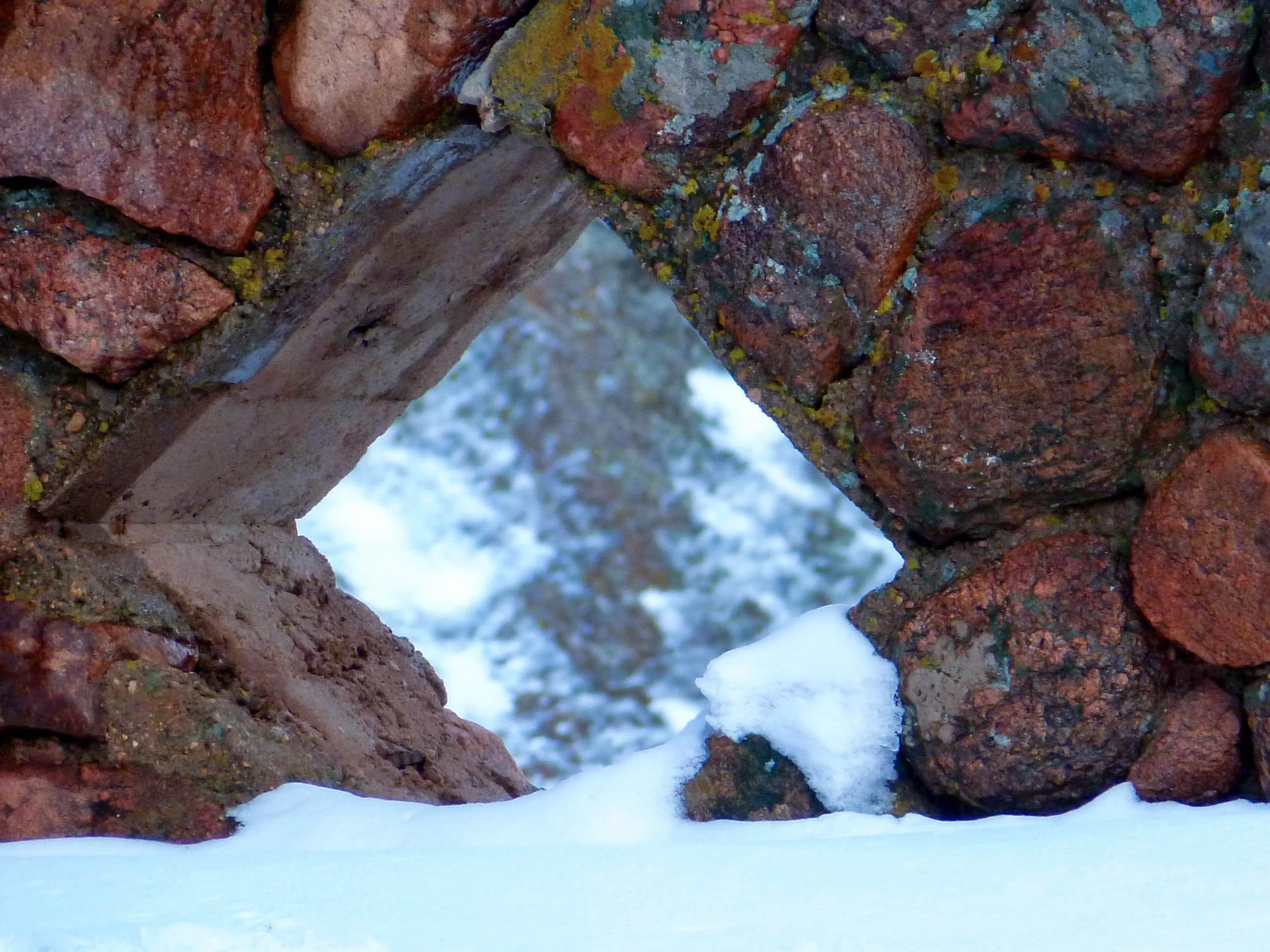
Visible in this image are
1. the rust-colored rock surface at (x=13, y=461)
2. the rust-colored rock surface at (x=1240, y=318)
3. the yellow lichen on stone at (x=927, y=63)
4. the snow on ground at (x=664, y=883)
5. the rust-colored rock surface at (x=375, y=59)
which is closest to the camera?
the snow on ground at (x=664, y=883)

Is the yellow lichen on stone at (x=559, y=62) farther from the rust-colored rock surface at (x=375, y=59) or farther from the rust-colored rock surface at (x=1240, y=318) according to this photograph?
the rust-colored rock surface at (x=1240, y=318)

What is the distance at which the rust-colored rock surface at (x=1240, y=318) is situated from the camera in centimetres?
96

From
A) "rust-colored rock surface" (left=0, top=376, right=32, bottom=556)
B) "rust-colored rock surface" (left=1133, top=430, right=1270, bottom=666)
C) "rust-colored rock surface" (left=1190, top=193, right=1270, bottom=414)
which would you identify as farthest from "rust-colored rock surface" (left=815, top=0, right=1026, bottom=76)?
"rust-colored rock surface" (left=0, top=376, right=32, bottom=556)

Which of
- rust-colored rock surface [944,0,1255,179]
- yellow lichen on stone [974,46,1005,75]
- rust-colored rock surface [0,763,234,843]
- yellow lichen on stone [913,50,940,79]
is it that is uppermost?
yellow lichen on stone [913,50,940,79]

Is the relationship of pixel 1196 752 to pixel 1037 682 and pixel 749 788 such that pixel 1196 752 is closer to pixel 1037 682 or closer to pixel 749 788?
pixel 1037 682

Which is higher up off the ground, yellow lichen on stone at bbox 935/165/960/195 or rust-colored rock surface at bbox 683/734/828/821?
yellow lichen on stone at bbox 935/165/960/195

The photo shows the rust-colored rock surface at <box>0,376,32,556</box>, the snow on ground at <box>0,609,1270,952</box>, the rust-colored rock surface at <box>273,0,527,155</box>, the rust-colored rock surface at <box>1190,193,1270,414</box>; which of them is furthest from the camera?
the rust-colored rock surface at <box>0,376,32,556</box>

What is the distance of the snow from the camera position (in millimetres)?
1123

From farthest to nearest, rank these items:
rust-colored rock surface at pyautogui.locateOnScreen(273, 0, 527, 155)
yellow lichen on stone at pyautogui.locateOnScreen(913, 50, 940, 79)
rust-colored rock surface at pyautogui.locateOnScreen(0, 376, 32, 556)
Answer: rust-colored rock surface at pyautogui.locateOnScreen(0, 376, 32, 556)
rust-colored rock surface at pyautogui.locateOnScreen(273, 0, 527, 155)
yellow lichen on stone at pyautogui.locateOnScreen(913, 50, 940, 79)

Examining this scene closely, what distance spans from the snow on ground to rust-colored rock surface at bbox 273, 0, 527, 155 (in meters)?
0.66

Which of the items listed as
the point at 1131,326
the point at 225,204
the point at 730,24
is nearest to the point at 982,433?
the point at 1131,326

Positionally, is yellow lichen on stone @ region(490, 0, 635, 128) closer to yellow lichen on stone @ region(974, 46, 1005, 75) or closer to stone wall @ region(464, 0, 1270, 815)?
stone wall @ region(464, 0, 1270, 815)

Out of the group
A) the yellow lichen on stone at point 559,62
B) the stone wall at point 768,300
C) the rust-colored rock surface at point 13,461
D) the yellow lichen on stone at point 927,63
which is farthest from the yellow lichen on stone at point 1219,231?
the rust-colored rock surface at point 13,461

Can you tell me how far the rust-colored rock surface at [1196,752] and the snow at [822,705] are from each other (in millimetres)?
222
